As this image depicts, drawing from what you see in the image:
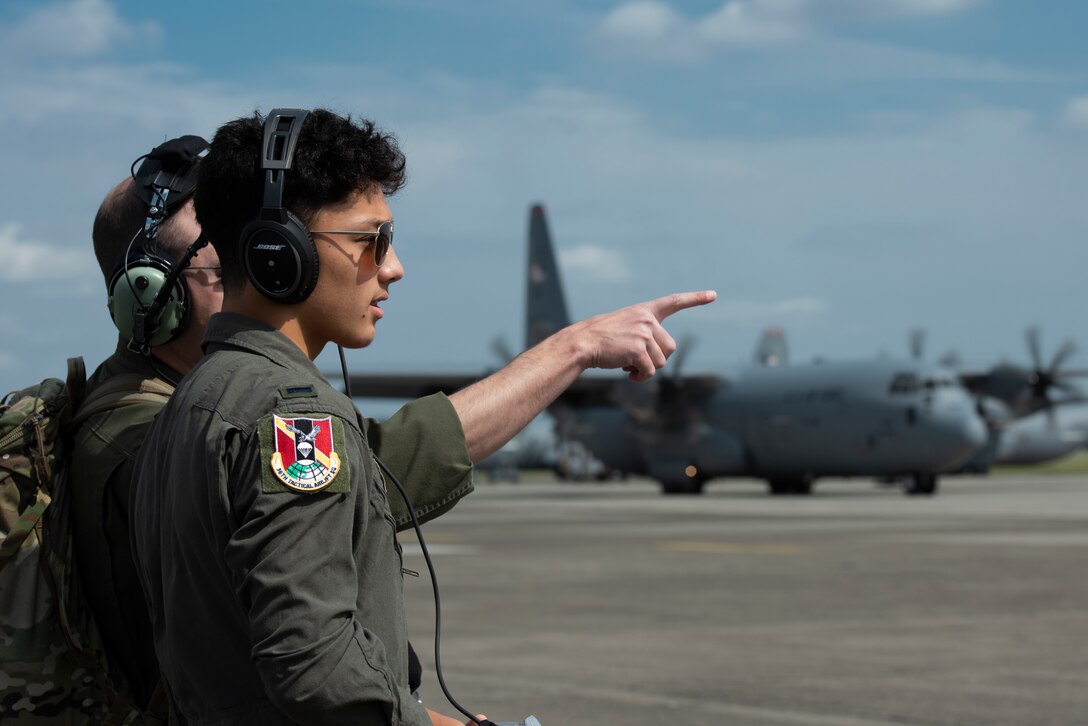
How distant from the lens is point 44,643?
2.27m

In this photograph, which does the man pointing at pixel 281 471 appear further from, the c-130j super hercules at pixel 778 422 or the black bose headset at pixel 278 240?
the c-130j super hercules at pixel 778 422

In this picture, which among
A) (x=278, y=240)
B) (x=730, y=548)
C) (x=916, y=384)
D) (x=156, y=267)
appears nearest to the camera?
(x=278, y=240)

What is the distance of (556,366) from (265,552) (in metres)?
0.79

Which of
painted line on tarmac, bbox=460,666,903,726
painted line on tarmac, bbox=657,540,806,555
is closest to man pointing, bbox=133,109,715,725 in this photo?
painted line on tarmac, bbox=460,666,903,726

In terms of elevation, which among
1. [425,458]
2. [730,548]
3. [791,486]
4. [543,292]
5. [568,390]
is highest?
[543,292]

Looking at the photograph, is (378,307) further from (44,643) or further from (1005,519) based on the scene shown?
(1005,519)

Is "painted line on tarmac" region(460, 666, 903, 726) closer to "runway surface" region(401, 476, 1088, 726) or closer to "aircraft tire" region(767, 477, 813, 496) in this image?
"runway surface" region(401, 476, 1088, 726)

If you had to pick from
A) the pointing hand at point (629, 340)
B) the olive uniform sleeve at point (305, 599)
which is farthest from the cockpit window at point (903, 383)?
the olive uniform sleeve at point (305, 599)

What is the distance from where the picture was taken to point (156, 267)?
8.11ft

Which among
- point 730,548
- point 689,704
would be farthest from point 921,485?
point 689,704

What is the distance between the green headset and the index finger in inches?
31.0

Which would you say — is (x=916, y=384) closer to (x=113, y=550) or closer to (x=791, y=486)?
(x=791, y=486)

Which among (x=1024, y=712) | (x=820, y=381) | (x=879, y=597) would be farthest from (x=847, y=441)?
(x=1024, y=712)

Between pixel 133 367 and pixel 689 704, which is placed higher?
pixel 133 367
